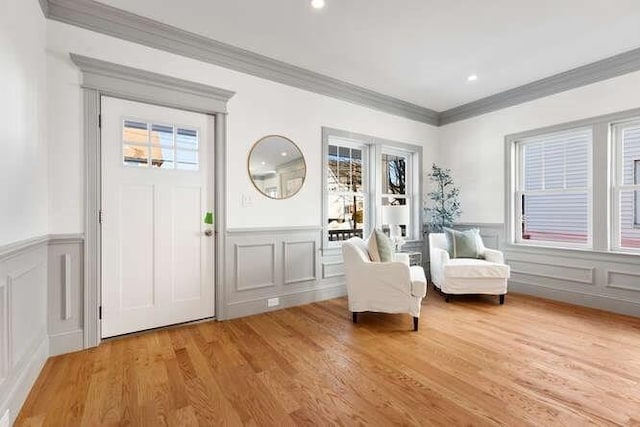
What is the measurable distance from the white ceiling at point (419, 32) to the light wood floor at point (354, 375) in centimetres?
277

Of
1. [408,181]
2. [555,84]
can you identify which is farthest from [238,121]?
[555,84]

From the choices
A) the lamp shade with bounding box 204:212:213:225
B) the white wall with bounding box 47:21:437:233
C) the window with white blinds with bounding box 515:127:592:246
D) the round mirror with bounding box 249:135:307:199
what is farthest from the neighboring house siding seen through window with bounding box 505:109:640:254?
the lamp shade with bounding box 204:212:213:225

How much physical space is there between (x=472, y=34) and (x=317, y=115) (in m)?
1.79

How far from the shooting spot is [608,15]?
8.45 ft

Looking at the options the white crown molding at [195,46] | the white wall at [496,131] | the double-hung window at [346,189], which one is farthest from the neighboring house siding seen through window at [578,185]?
the white crown molding at [195,46]

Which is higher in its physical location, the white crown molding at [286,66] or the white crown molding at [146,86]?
the white crown molding at [286,66]

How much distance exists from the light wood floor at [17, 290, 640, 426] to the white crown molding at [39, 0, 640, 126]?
262 centimetres

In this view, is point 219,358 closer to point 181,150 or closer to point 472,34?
point 181,150

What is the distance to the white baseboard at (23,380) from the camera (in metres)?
1.57

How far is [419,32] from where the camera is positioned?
2.82m

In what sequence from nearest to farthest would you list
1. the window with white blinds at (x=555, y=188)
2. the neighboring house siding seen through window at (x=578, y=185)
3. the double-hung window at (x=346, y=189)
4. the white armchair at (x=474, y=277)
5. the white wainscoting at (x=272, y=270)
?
the white wainscoting at (x=272, y=270)
the neighboring house siding seen through window at (x=578, y=185)
the white armchair at (x=474, y=277)
the window with white blinds at (x=555, y=188)
the double-hung window at (x=346, y=189)

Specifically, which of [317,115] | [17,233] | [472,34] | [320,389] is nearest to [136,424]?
[320,389]

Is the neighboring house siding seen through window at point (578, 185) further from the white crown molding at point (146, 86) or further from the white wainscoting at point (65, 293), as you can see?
the white wainscoting at point (65, 293)

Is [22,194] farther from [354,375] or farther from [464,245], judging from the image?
[464,245]
